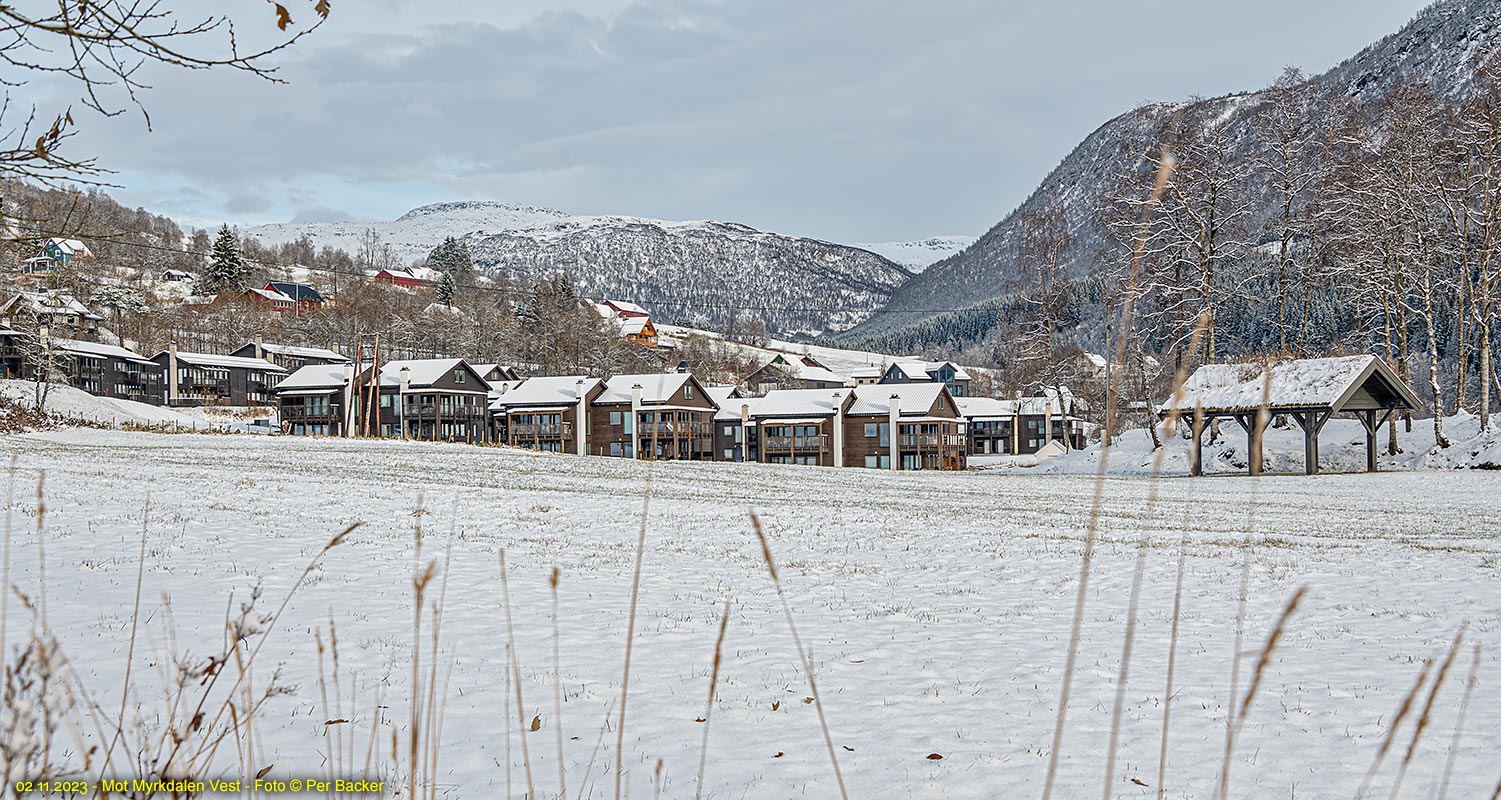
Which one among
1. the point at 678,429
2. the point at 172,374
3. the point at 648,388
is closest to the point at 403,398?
the point at 648,388

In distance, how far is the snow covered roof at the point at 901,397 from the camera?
6194 centimetres

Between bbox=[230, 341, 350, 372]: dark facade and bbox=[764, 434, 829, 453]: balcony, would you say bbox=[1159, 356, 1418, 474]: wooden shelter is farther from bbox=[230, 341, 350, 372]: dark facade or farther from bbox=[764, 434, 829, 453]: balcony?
bbox=[230, 341, 350, 372]: dark facade

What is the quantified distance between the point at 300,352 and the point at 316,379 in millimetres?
22312

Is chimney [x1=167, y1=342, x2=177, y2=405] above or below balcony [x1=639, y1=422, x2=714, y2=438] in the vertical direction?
above

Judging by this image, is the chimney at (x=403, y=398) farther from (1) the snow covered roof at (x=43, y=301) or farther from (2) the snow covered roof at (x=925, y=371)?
(2) the snow covered roof at (x=925, y=371)

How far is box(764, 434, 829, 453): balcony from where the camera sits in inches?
2478

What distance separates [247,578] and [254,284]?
140 metres

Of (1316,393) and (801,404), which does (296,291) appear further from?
(1316,393)

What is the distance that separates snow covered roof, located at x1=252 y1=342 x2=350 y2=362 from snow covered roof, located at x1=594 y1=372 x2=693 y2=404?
31.1m

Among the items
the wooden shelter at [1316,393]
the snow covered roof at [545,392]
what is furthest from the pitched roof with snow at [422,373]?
the wooden shelter at [1316,393]

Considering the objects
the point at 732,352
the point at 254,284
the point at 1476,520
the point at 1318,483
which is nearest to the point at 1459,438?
the point at 1318,483

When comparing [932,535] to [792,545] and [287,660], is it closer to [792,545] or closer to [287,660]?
[792,545]

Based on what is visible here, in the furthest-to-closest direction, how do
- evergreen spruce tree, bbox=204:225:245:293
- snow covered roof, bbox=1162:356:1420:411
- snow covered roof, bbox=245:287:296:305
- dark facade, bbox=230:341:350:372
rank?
snow covered roof, bbox=245:287:296:305
evergreen spruce tree, bbox=204:225:245:293
dark facade, bbox=230:341:350:372
snow covered roof, bbox=1162:356:1420:411

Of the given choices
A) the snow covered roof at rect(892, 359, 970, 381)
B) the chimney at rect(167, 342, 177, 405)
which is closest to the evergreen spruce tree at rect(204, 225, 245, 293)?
the chimney at rect(167, 342, 177, 405)
